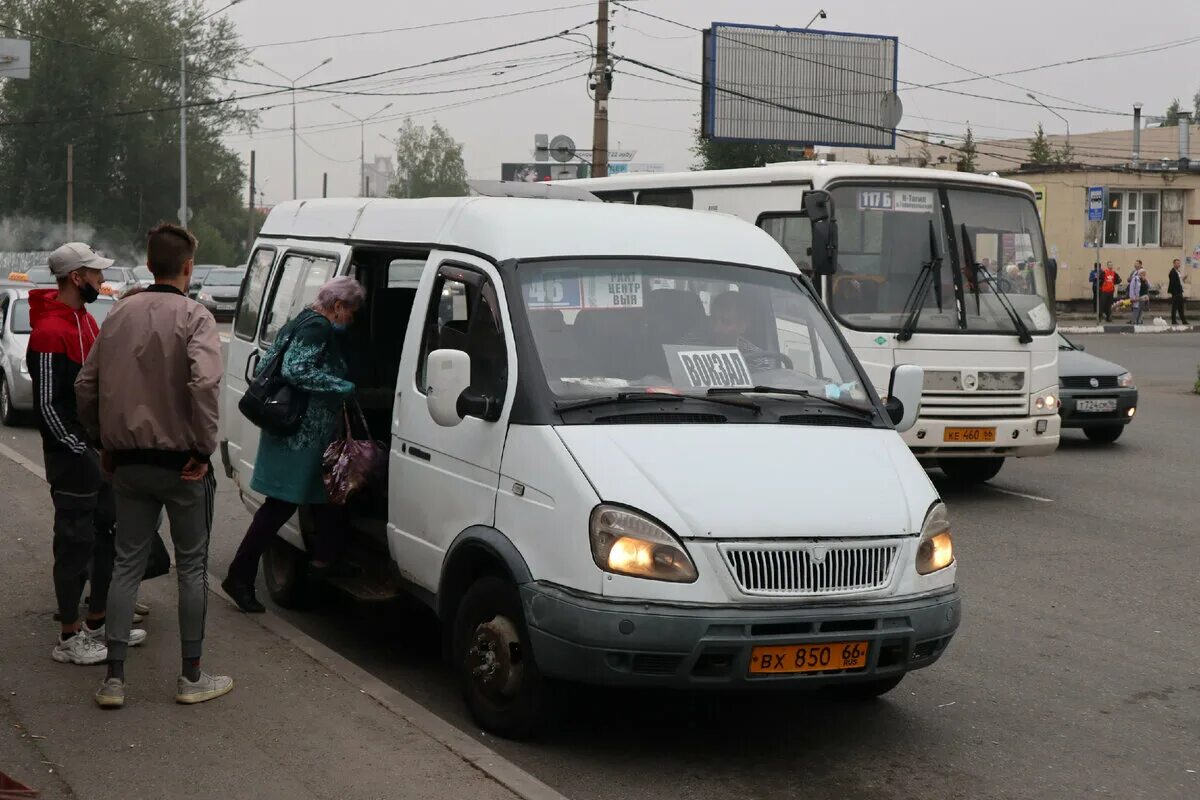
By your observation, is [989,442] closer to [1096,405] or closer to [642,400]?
[1096,405]

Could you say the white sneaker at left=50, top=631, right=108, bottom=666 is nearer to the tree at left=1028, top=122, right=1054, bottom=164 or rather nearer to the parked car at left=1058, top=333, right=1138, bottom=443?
the parked car at left=1058, top=333, right=1138, bottom=443

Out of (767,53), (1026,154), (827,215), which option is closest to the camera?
(827,215)

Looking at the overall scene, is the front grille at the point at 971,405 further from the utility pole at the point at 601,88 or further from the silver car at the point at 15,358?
the utility pole at the point at 601,88

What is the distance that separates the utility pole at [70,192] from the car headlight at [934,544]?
71022 mm

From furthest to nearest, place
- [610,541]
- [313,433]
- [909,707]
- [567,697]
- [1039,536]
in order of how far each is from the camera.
Answer: [1039,536], [313,433], [909,707], [567,697], [610,541]

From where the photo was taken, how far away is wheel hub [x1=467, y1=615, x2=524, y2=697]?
5.68 meters

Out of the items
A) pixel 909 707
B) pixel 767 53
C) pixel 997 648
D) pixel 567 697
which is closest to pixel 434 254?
pixel 567 697

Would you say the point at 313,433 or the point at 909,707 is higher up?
the point at 313,433

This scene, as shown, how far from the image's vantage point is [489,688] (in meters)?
5.84

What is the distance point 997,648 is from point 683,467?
287cm

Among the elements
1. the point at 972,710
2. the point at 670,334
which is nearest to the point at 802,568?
the point at 670,334

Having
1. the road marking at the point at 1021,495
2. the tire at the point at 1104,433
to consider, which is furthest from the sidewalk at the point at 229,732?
the tire at the point at 1104,433

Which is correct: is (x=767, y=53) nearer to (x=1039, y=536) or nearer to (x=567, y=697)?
(x=1039, y=536)

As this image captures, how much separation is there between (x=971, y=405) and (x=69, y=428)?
7989 millimetres
